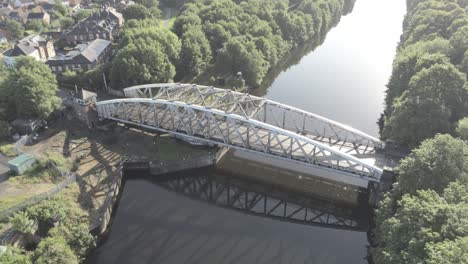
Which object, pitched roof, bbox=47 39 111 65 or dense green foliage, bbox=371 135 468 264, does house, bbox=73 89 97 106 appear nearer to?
pitched roof, bbox=47 39 111 65

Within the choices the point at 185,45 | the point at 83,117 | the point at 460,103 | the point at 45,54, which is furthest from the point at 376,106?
the point at 45,54

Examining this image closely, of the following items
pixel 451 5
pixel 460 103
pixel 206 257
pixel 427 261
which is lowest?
pixel 206 257

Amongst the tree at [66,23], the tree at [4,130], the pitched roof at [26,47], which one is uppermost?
the tree at [66,23]

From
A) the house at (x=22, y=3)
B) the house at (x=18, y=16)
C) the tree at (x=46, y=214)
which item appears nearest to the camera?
the tree at (x=46, y=214)

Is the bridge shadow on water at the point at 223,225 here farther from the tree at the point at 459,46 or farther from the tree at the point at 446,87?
the tree at the point at 459,46

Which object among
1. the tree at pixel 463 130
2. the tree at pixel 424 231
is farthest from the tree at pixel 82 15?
the tree at pixel 424 231

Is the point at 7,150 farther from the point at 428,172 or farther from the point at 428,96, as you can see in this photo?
the point at 428,96

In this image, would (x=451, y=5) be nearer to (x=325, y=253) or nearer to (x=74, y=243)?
(x=325, y=253)
